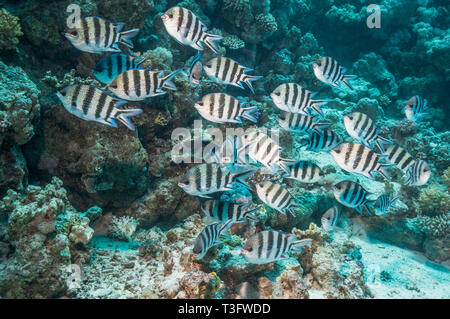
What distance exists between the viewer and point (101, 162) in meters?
4.40

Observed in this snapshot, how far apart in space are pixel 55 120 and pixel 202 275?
3577 mm

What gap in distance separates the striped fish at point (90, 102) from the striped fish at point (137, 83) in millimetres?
403

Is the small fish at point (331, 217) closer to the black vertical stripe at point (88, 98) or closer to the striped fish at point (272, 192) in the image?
the striped fish at point (272, 192)

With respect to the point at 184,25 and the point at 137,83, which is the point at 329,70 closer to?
the point at 184,25

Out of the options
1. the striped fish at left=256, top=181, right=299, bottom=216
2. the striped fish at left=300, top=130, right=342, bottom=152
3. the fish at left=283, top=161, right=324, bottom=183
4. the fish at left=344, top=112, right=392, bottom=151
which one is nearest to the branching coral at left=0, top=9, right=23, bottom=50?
the striped fish at left=256, top=181, right=299, bottom=216

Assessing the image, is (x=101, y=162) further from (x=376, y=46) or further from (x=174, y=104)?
(x=376, y=46)

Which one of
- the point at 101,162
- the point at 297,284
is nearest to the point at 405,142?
the point at 297,284

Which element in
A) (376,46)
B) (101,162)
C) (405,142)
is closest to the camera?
(101,162)

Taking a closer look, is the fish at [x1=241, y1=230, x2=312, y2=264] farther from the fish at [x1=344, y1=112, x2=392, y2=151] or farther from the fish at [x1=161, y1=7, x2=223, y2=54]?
the fish at [x1=161, y1=7, x2=223, y2=54]

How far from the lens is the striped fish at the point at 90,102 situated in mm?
2812

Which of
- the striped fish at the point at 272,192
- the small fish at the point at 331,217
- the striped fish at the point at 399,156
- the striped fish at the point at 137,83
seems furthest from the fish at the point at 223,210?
the striped fish at the point at 399,156

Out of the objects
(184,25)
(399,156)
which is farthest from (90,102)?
(399,156)

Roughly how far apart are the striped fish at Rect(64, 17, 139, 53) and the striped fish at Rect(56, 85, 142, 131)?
79 centimetres

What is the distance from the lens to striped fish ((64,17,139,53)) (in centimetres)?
318
